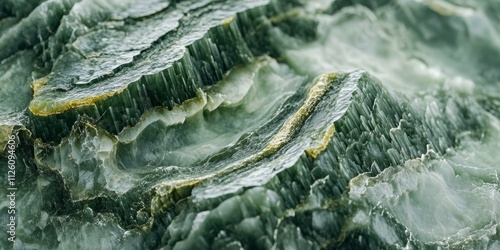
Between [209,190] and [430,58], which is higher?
[209,190]

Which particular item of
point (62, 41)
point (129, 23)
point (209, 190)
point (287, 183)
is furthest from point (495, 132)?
point (62, 41)

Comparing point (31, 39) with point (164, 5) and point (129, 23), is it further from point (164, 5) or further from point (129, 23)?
point (164, 5)

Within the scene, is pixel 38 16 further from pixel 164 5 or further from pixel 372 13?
pixel 372 13

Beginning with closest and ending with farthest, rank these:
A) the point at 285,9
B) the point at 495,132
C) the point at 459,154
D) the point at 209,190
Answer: the point at 209,190 → the point at 459,154 → the point at 495,132 → the point at 285,9

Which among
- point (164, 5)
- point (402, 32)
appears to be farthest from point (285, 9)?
point (402, 32)

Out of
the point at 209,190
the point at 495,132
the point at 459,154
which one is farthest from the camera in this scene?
the point at 495,132

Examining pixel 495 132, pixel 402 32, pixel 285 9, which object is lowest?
pixel 495 132

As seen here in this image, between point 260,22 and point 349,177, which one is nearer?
point 349,177
